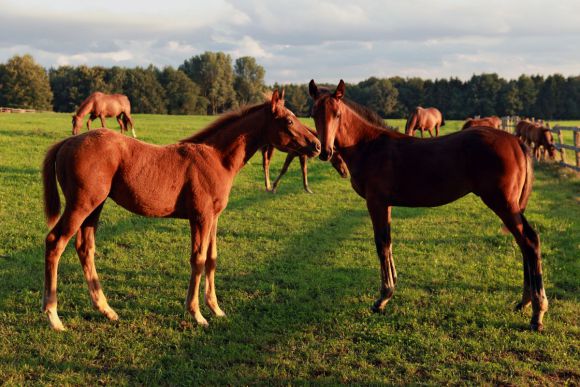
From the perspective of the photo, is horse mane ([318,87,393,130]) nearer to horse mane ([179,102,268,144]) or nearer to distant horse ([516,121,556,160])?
horse mane ([179,102,268,144])

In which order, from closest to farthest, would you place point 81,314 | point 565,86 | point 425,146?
point 81,314, point 425,146, point 565,86

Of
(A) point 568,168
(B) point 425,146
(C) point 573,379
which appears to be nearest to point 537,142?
(A) point 568,168

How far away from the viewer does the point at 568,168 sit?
1672cm

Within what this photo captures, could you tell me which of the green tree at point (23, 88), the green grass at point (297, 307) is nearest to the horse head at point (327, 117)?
the green grass at point (297, 307)

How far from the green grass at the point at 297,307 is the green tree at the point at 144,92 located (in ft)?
199

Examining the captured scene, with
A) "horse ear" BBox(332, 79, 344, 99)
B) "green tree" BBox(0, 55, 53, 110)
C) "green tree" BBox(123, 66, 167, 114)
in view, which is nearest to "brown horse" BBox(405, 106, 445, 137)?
"horse ear" BBox(332, 79, 344, 99)

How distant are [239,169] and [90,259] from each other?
6.01 feet

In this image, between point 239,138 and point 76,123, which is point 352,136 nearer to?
point 239,138

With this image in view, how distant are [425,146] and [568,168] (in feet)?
46.7

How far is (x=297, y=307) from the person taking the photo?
5.11 m

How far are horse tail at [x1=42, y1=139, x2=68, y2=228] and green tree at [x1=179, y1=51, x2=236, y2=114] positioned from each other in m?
66.6

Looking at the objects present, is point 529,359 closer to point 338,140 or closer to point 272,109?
point 338,140

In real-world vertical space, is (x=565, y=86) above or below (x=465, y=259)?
above

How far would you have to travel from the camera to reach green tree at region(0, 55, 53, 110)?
65125 millimetres
